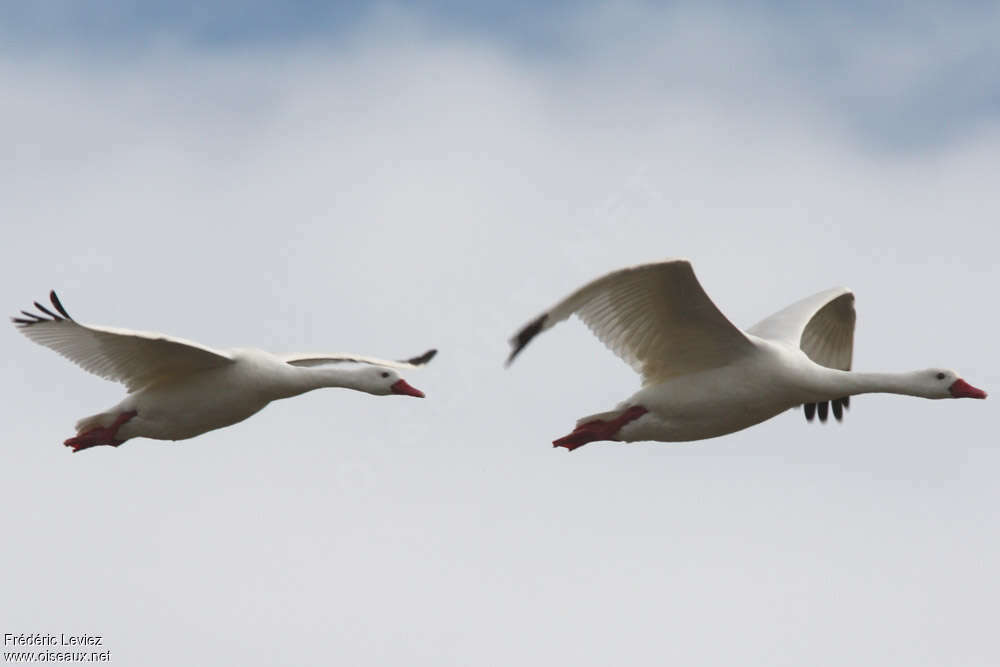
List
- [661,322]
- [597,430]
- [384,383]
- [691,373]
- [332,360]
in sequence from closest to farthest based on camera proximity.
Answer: [661,322], [691,373], [597,430], [384,383], [332,360]

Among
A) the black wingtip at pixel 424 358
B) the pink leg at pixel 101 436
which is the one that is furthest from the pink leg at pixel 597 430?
the pink leg at pixel 101 436

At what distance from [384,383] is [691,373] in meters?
3.86

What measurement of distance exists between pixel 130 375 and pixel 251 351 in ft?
4.13

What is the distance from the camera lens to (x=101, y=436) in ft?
74.9

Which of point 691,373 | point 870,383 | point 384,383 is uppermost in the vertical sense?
point 384,383

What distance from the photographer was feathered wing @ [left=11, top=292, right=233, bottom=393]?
2195cm

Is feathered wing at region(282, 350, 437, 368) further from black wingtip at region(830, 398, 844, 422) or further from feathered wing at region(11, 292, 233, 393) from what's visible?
black wingtip at region(830, 398, 844, 422)

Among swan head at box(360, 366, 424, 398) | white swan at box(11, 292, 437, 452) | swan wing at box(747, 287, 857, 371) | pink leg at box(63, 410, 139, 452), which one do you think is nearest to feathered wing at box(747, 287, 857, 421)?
swan wing at box(747, 287, 857, 371)

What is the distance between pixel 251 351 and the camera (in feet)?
73.9

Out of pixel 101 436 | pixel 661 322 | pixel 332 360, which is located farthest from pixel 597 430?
pixel 101 436

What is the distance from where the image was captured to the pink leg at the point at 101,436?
22688mm

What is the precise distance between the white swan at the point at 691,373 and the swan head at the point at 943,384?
0.04 metres

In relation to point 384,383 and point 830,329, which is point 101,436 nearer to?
point 384,383

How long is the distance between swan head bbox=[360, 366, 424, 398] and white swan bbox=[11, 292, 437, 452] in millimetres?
709
